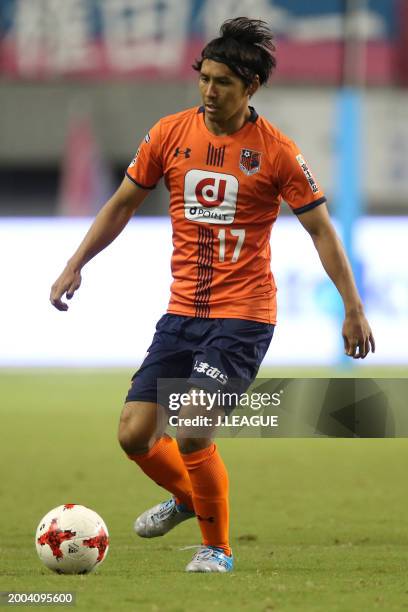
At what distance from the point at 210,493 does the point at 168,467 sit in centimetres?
40

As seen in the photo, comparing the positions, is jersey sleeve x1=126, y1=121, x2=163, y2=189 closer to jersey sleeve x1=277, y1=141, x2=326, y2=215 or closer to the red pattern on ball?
jersey sleeve x1=277, y1=141, x2=326, y2=215

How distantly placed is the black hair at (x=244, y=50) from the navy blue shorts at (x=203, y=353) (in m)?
0.98

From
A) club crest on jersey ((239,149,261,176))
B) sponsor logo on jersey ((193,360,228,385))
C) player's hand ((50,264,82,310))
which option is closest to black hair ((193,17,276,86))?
club crest on jersey ((239,149,261,176))

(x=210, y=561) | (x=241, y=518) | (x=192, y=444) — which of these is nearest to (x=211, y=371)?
(x=192, y=444)

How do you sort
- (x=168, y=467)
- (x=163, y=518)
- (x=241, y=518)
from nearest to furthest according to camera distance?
1. (x=168, y=467)
2. (x=163, y=518)
3. (x=241, y=518)

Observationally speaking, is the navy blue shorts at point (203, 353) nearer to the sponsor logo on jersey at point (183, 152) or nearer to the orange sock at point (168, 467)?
the orange sock at point (168, 467)

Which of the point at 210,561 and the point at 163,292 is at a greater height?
the point at 210,561

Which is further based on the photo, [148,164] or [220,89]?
[148,164]

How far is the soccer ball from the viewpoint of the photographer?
15.7 ft

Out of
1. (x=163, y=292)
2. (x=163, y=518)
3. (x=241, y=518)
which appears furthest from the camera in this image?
(x=163, y=292)

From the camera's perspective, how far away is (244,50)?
496 cm

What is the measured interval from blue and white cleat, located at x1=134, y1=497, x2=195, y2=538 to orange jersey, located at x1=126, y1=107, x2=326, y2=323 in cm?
98

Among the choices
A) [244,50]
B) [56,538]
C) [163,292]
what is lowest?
[163,292]

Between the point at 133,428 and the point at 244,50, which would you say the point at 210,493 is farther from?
the point at 244,50
